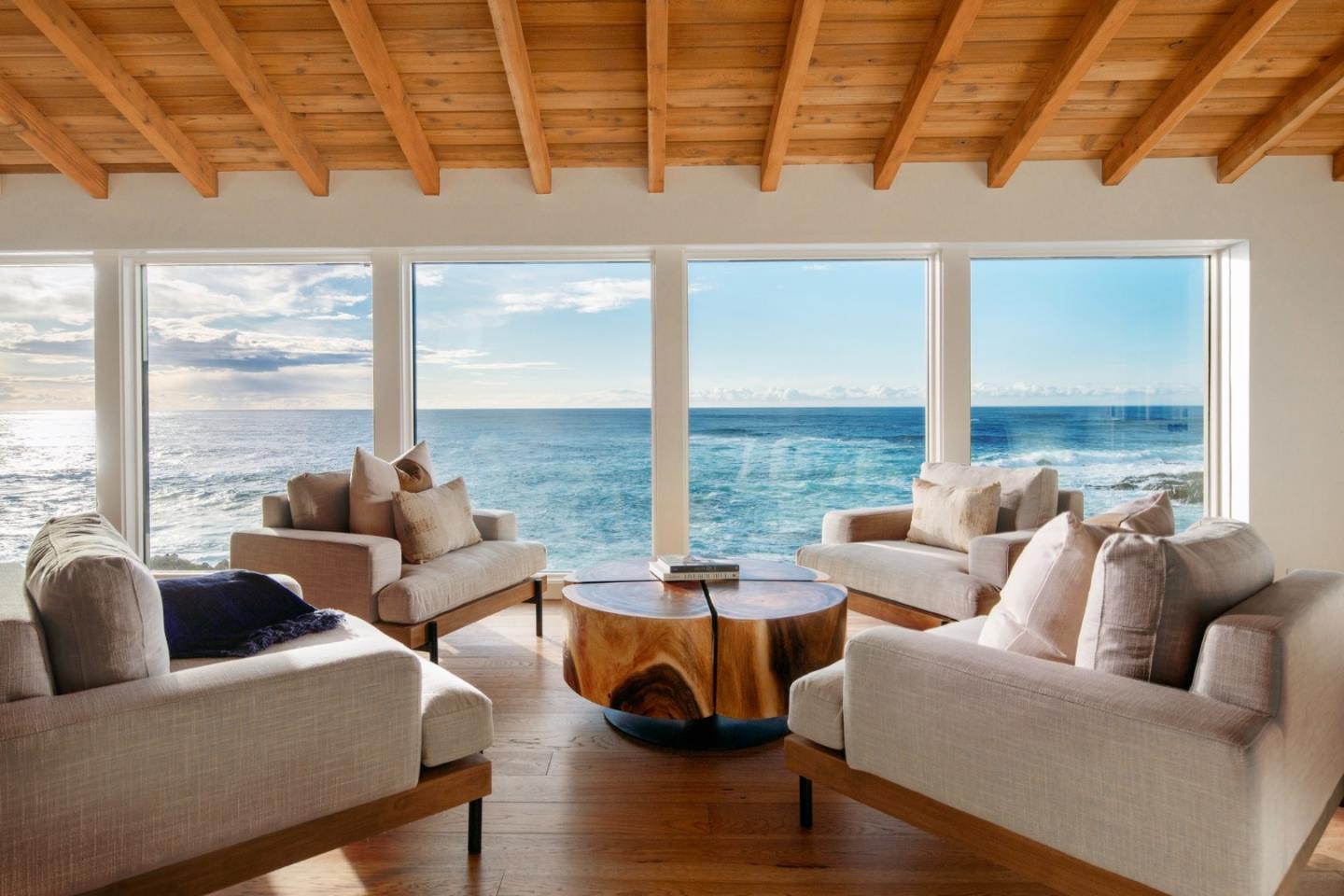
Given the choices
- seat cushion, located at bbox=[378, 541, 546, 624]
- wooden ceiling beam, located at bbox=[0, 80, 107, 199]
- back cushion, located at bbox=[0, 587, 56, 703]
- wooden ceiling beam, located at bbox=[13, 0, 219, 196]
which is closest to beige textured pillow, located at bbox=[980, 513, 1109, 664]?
back cushion, located at bbox=[0, 587, 56, 703]

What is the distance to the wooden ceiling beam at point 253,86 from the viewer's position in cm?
305

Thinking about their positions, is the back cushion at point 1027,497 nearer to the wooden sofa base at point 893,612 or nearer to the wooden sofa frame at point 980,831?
the wooden sofa base at point 893,612

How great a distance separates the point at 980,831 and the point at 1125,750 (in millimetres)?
353

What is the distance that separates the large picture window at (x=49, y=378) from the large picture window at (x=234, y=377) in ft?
1.29

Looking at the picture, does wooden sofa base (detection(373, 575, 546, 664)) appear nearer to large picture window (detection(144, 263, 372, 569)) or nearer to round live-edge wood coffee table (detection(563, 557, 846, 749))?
round live-edge wood coffee table (detection(563, 557, 846, 749))

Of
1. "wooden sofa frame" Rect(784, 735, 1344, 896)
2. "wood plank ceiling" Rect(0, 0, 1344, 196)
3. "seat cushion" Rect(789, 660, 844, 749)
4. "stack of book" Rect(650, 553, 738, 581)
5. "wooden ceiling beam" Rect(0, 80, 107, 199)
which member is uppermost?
"wood plank ceiling" Rect(0, 0, 1344, 196)

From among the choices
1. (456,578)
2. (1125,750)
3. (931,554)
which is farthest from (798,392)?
(1125,750)

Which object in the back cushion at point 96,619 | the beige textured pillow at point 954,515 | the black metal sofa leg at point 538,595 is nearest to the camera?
the back cushion at point 96,619

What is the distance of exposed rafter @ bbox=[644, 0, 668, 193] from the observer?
3.01 meters

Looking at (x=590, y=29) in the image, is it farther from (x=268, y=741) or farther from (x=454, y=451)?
(x=268, y=741)

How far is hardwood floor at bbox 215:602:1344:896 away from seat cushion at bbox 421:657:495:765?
0.30 metres

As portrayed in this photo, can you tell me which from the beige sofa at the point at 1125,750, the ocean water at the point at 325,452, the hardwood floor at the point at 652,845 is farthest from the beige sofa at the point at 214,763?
the ocean water at the point at 325,452

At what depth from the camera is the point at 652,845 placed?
73.5 inches

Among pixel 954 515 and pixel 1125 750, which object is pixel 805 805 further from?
pixel 954 515
